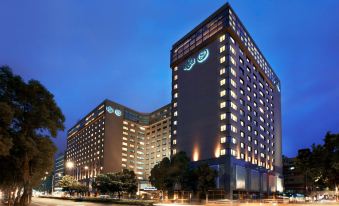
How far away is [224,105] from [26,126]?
8733cm

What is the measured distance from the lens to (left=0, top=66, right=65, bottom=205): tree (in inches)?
1121

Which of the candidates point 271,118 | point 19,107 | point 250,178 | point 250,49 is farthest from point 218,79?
point 19,107

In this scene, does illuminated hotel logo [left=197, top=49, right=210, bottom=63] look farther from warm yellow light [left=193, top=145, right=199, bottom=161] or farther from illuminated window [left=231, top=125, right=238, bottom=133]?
warm yellow light [left=193, top=145, right=199, bottom=161]

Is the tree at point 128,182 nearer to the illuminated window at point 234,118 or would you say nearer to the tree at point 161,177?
the tree at point 161,177

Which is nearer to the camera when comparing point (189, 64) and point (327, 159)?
point (327, 159)

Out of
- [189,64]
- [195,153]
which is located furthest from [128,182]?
[189,64]

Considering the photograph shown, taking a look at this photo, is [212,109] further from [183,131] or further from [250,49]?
[250,49]

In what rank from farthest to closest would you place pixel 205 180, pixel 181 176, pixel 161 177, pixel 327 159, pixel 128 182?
pixel 128 182
pixel 181 176
pixel 161 177
pixel 205 180
pixel 327 159

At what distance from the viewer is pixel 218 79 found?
116375 millimetres

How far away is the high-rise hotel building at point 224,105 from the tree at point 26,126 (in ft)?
258

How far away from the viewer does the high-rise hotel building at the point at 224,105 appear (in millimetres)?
109719

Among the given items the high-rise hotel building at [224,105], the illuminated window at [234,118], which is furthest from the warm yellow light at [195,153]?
the illuminated window at [234,118]

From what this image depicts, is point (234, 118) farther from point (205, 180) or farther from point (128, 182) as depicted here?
point (128, 182)

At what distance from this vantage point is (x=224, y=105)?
4382 inches
